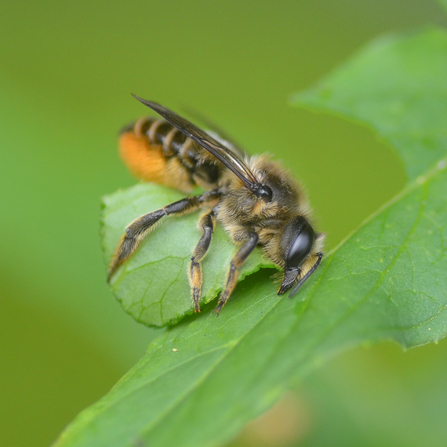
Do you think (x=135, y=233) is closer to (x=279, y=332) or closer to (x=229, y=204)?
(x=229, y=204)

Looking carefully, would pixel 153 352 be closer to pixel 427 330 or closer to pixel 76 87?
pixel 427 330

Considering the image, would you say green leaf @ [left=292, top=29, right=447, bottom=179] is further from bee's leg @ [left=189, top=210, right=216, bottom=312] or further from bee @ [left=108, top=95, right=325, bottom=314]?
bee's leg @ [left=189, top=210, right=216, bottom=312]

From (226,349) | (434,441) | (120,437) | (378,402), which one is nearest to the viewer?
(120,437)

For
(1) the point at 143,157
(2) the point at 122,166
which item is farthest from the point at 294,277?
(2) the point at 122,166

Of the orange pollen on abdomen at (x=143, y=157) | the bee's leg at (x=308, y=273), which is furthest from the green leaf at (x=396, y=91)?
the bee's leg at (x=308, y=273)

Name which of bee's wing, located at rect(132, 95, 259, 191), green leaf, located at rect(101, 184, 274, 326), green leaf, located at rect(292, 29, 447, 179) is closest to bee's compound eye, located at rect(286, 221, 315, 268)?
green leaf, located at rect(101, 184, 274, 326)

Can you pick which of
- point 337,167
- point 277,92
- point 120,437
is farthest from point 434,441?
point 277,92

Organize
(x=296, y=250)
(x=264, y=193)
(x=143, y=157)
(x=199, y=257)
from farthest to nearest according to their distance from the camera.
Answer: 1. (x=143, y=157)
2. (x=264, y=193)
3. (x=199, y=257)
4. (x=296, y=250)
